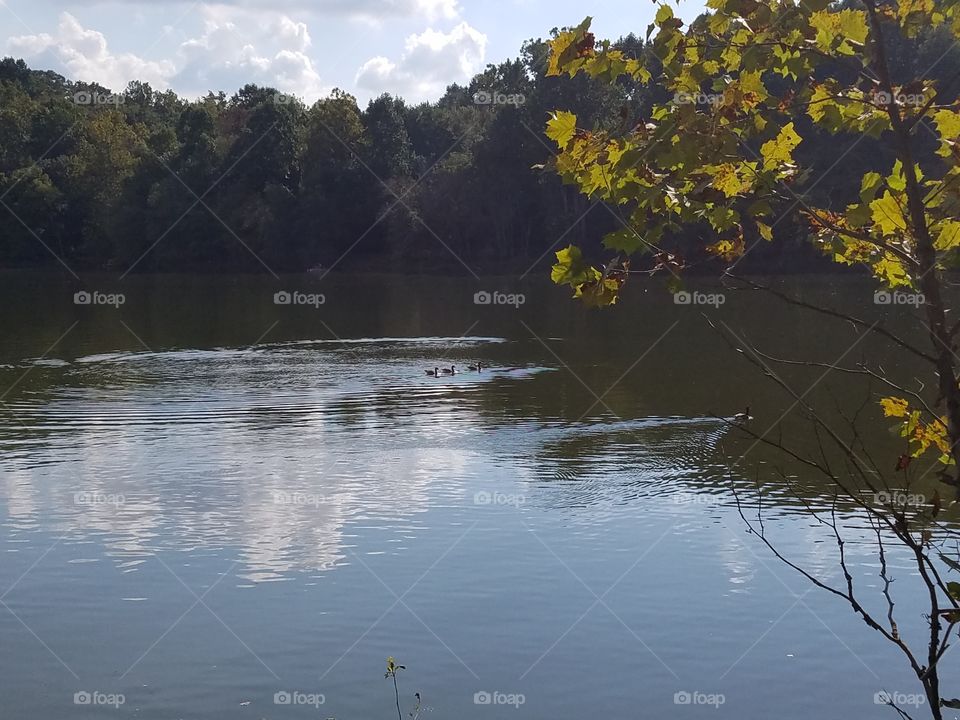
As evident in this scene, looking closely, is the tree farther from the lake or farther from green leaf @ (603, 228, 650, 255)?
the lake

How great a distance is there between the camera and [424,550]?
11.8 m

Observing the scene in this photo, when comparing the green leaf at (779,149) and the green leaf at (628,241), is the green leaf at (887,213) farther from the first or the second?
the green leaf at (628,241)

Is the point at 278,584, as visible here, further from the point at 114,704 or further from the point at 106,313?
the point at 106,313

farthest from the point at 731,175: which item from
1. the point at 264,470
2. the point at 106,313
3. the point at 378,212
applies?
the point at 378,212

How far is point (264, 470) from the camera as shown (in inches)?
629

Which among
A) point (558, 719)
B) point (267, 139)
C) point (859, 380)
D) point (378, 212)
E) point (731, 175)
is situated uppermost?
point (267, 139)

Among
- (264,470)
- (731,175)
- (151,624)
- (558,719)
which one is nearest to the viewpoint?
(731,175)

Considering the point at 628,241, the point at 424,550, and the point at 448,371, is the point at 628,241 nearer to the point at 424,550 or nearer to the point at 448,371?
the point at 424,550

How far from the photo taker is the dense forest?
71375 mm

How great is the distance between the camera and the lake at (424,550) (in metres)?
8.59

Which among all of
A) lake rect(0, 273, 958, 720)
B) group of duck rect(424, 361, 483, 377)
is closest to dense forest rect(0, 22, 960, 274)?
group of duck rect(424, 361, 483, 377)

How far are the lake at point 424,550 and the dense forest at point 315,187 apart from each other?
44287mm

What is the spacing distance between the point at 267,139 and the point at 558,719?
75.4 m

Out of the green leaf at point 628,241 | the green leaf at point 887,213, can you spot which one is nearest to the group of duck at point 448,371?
the green leaf at point 628,241
